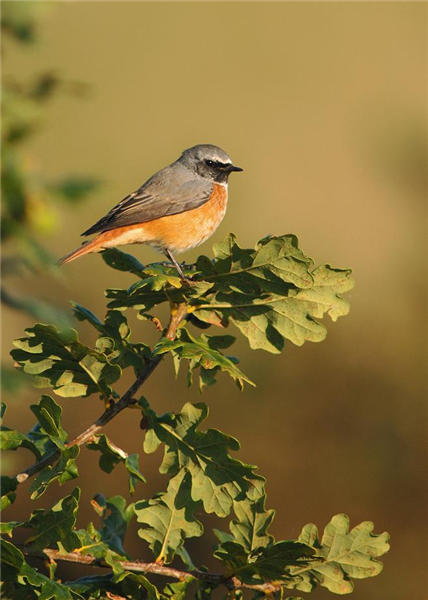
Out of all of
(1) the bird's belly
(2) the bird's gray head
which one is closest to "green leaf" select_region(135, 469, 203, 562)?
(1) the bird's belly

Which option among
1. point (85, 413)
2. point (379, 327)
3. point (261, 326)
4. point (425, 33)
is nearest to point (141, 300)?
point (261, 326)

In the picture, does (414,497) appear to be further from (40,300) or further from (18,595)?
(40,300)

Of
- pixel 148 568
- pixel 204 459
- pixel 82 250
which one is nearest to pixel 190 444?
pixel 204 459

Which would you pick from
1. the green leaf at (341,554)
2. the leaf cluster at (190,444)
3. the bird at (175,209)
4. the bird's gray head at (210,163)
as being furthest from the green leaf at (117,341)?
the bird's gray head at (210,163)

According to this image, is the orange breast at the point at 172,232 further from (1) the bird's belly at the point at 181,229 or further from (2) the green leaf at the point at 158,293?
(2) the green leaf at the point at 158,293

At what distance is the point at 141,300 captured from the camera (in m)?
1.89

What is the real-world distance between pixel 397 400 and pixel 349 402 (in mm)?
338

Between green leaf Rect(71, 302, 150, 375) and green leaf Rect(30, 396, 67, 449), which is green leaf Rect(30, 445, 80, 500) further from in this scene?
green leaf Rect(71, 302, 150, 375)

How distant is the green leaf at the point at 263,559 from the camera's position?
1.72 meters

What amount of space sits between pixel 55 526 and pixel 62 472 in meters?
0.14

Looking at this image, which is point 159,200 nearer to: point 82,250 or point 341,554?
Answer: point 82,250

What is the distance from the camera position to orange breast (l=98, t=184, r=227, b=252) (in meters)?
4.76

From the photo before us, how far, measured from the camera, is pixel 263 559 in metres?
1.76

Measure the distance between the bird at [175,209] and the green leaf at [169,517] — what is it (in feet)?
8.84
